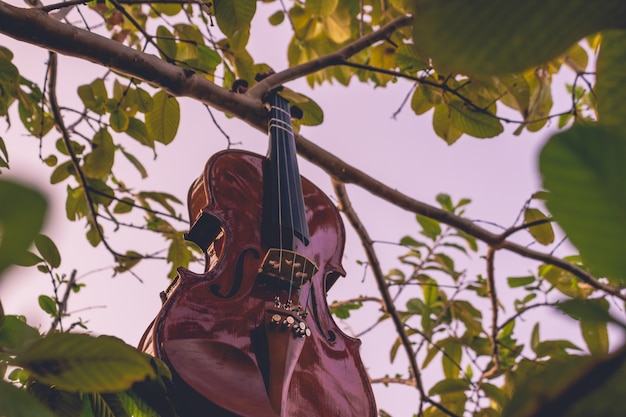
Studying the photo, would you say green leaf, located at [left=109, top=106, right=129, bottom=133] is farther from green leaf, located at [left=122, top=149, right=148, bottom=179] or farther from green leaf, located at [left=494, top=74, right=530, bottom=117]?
green leaf, located at [left=494, top=74, right=530, bottom=117]

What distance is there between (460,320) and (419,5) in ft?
6.66

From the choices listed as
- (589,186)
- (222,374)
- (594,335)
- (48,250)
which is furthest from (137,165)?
(589,186)

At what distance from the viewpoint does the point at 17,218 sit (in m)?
0.16

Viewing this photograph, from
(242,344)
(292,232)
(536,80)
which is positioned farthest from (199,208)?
(536,80)

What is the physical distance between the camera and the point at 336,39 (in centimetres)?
189

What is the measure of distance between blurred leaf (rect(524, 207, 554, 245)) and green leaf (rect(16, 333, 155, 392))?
1595mm

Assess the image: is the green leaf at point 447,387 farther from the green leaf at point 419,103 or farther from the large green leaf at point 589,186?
the large green leaf at point 589,186

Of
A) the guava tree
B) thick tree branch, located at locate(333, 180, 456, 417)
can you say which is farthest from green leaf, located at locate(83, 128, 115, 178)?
thick tree branch, located at locate(333, 180, 456, 417)

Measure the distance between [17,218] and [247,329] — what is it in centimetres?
65

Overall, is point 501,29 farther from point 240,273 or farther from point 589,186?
point 240,273

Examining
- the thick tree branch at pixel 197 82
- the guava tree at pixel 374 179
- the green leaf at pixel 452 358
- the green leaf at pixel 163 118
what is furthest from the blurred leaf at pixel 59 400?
the green leaf at pixel 452 358

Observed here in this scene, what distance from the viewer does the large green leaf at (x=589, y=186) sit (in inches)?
5.8

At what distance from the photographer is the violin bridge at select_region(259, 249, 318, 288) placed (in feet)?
3.06

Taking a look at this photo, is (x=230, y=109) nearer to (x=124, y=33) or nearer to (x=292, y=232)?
(x=292, y=232)
